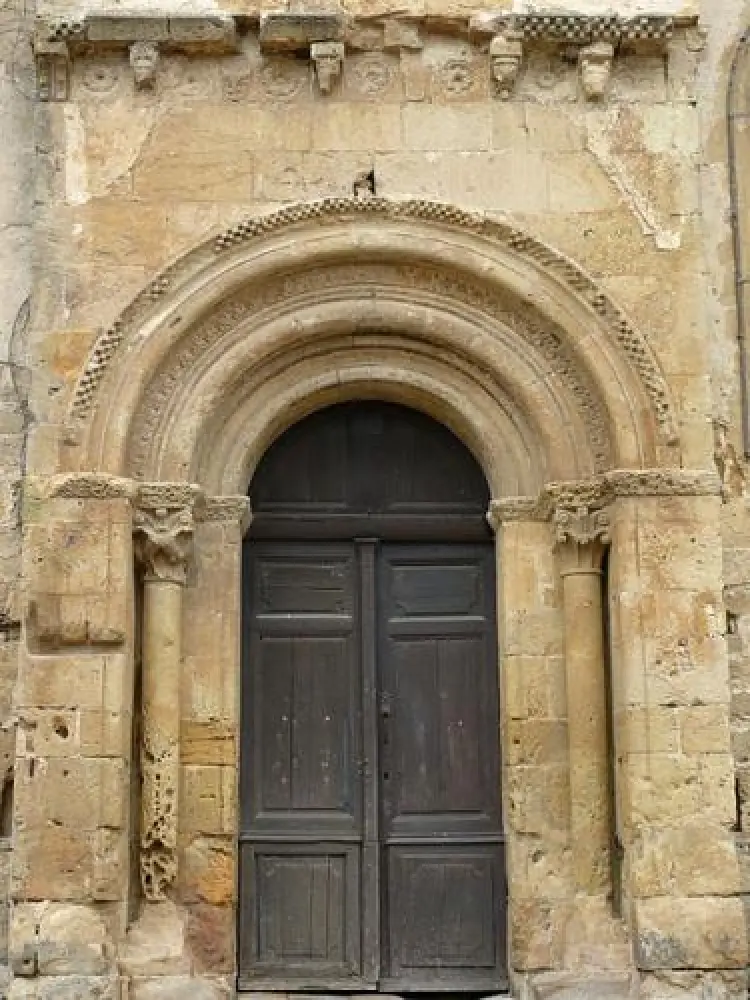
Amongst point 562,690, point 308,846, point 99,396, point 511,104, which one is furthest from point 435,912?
point 511,104

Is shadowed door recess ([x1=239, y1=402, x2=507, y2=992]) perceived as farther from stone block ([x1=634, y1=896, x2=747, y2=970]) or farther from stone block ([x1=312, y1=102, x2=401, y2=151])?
stone block ([x1=312, y1=102, x2=401, y2=151])

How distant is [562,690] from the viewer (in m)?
7.44

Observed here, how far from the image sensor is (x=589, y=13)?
7.65 meters

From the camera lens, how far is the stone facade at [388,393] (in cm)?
700

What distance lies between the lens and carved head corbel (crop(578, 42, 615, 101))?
767 centimetres

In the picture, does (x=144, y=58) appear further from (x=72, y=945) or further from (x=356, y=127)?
(x=72, y=945)

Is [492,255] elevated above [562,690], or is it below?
above

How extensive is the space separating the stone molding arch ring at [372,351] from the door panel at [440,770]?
0.66m

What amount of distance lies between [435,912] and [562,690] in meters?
1.34

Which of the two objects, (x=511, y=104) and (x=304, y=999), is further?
(x=511, y=104)

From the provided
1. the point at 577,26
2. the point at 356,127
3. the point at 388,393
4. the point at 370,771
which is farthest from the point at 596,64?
the point at 370,771

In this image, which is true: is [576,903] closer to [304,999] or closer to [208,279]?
[304,999]

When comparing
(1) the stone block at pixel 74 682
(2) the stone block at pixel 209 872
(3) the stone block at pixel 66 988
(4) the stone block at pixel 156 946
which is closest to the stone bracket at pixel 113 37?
(1) the stone block at pixel 74 682

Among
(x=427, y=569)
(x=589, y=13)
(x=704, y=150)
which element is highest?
(x=589, y=13)
